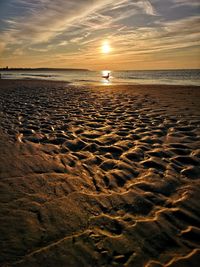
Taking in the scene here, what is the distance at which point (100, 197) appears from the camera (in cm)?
388

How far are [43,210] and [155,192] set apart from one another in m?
1.94

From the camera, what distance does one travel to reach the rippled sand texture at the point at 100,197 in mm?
2795

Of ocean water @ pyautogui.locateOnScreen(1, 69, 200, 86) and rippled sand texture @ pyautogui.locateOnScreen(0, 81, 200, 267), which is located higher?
ocean water @ pyautogui.locateOnScreen(1, 69, 200, 86)

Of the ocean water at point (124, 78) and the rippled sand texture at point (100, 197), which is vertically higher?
the ocean water at point (124, 78)

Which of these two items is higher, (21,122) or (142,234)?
(21,122)

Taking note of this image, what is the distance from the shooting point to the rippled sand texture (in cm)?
279

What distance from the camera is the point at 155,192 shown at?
13.4 ft

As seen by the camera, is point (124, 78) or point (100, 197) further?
point (124, 78)

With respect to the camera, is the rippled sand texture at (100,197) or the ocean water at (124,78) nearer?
the rippled sand texture at (100,197)

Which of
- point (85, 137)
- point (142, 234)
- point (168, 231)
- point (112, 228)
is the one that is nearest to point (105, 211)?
point (112, 228)

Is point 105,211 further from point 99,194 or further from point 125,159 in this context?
point 125,159

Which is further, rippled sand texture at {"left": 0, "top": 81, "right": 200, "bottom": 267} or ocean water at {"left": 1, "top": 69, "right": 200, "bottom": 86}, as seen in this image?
ocean water at {"left": 1, "top": 69, "right": 200, "bottom": 86}

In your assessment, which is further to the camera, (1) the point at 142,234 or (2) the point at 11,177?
(2) the point at 11,177

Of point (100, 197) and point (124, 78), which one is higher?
point (124, 78)
